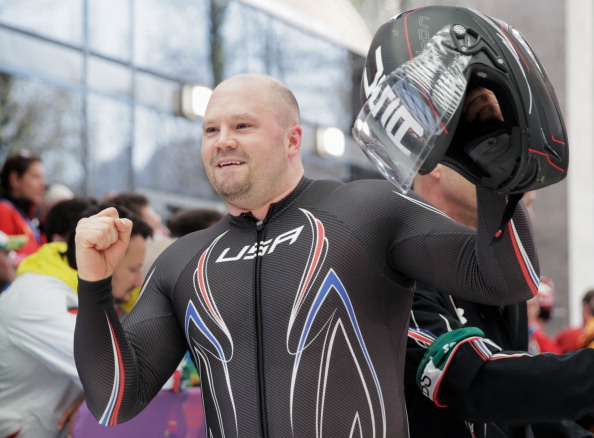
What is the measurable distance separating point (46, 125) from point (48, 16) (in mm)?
825

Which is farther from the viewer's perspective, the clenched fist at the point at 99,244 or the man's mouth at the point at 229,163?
the man's mouth at the point at 229,163

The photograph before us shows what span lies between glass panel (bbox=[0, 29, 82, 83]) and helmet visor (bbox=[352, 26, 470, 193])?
5144mm

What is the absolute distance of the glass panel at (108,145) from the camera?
6879mm

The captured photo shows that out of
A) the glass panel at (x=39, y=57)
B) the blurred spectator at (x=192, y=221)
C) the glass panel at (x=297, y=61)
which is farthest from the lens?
the glass panel at (x=297, y=61)

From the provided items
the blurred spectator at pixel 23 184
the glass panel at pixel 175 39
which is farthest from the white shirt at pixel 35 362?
the glass panel at pixel 175 39

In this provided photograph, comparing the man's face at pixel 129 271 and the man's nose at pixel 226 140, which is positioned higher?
the man's nose at pixel 226 140

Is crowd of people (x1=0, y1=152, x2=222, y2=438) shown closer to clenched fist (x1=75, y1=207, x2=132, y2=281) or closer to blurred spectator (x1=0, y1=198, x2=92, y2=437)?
blurred spectator (x1=0, y1=198, x2=92, y2=437)

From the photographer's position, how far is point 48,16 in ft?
21.4

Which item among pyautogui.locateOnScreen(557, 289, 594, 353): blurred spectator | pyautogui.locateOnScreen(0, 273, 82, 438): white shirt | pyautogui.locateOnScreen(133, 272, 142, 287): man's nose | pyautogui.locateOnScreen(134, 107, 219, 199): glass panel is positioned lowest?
pyautogui.locateOnScreen(557, 289, 594, 353): blurred spectator

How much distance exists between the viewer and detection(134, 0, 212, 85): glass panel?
7.37m

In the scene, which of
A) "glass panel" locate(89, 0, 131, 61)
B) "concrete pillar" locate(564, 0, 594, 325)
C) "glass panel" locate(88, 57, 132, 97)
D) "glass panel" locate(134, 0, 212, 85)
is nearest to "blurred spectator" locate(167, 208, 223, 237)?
"glass panel" locate(88, 57, 132, 97)

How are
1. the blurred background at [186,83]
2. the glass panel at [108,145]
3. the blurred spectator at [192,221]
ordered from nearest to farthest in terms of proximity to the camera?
the blurred spectator at [192,221] < the blurred background at [186,83] < the glass panel at [108,145]

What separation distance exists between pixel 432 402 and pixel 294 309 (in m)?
0.59

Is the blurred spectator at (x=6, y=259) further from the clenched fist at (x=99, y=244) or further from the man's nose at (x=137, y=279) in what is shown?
the clenched fist at (x=99, y=244)
